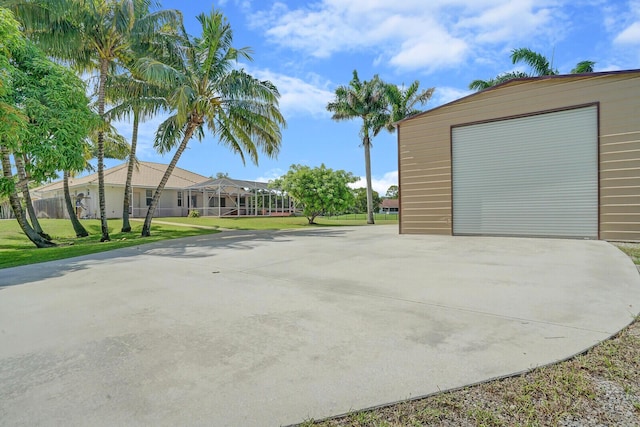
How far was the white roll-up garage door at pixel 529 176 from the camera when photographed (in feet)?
34.9

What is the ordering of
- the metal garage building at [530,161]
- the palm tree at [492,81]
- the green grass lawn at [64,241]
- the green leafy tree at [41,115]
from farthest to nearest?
the palm tree at [492,81] < the metal garage building at [530,161] < the green grass lawn at [64,241] < the green leafy tree at [41,115]

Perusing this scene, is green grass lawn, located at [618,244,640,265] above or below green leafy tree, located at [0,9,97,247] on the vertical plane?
below

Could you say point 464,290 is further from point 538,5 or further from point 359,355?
point 538,5

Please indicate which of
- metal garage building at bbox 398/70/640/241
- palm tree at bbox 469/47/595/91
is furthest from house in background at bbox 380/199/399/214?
metal garage building at bbox 398/70/640/241

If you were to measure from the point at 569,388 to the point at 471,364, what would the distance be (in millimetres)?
605

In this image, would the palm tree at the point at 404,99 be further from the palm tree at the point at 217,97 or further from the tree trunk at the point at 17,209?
the tree trunk at the point at 17,209

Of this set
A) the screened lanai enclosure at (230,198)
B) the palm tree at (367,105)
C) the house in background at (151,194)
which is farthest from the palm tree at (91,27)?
the palm tree at (367,105)

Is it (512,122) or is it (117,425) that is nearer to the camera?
(117,425)

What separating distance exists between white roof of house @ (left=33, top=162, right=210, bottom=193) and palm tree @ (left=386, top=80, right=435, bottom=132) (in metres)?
17.9

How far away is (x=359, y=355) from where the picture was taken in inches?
110

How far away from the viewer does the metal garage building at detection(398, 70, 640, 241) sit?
33.1 feet

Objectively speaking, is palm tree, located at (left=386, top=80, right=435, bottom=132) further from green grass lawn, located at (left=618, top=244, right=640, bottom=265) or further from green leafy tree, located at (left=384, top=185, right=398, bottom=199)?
green leafy tree, located at (left=384, top=185, right=398, bottom=199)

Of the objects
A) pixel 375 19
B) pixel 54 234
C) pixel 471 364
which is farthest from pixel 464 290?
pixel 54 234

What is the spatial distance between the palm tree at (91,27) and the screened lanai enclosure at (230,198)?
12349 millimetres
